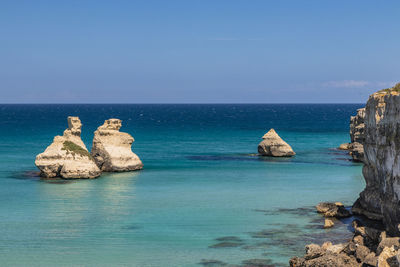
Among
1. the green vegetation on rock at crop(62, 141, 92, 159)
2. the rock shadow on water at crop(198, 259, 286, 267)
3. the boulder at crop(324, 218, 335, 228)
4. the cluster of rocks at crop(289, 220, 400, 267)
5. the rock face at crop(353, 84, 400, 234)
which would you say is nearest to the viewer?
the cluster of rocks at crop(289, 220, 400, 267)

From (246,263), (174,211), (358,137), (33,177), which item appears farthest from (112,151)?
(246,263)

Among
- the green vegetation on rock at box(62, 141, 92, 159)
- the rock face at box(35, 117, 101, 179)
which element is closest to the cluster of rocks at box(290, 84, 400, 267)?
the rock face at box(35, 117, 101, 179)

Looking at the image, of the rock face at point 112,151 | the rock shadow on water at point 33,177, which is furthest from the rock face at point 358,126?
the rock shadow on water at point 33,177

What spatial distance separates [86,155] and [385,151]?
102ft

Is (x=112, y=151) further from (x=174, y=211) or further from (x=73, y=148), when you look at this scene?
(x=174, y=211)

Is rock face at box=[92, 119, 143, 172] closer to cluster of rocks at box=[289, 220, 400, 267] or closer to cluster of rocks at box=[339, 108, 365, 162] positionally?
cluster of rocks at box=[339, 108, 365, 162]

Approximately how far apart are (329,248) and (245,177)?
28.1 meters

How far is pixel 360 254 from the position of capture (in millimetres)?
25500

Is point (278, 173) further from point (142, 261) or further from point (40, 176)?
point (142, 261)

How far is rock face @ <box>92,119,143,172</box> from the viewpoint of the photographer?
57.5 meters

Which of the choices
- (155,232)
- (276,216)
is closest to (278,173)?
(276,216)

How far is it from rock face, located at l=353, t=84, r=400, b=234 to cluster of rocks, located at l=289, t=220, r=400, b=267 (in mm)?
1380

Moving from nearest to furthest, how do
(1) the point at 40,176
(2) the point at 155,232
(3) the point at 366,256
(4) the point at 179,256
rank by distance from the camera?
(3) the point at 366,256 → (4) the point at 179,256 → (2) the point at 155,232 → (1) the point at 40,176

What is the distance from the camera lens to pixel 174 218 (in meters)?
37.3
